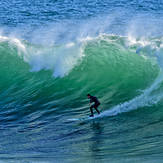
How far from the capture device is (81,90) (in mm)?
11523

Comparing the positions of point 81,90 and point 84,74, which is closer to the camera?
point 81,90

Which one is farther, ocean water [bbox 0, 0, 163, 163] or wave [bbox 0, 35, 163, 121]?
wave [bbox 0, 35, 163, 121]

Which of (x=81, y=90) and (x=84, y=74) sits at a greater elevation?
(x=84, y=74)

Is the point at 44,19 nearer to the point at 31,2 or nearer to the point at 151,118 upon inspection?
the point at 31,2

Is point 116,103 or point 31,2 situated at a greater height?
point 31,2

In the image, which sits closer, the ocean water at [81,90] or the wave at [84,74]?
the ocean water at [81,90]

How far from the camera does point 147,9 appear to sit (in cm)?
2323

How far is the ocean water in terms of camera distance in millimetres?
6426

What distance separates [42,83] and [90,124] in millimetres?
4561

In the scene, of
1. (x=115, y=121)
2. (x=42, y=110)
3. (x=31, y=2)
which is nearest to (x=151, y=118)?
(x=115, y=121)

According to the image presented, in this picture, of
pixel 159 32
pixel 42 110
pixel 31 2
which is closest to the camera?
pixel 42 110

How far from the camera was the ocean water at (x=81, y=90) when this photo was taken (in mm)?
6426

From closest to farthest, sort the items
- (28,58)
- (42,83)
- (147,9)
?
(42,83), (28,58), (147,9)

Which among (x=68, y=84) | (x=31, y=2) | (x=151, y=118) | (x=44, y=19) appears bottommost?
(x=151, y=118)
